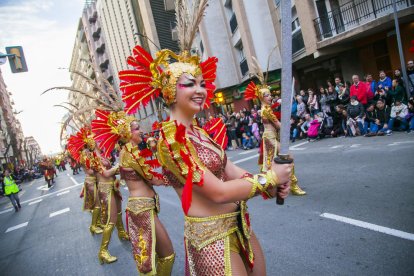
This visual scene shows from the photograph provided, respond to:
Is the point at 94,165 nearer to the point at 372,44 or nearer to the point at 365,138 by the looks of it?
the point at 365,138

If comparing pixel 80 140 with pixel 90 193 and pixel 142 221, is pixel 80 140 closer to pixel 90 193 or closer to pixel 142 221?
pixel 90 193

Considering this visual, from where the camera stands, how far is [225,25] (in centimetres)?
2455

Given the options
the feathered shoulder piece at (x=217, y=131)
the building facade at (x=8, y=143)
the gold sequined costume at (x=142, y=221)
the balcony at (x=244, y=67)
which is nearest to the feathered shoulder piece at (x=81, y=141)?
the gold sequined costume at (x=142, y=221)

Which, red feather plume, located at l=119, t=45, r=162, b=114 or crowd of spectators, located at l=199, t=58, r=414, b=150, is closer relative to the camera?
red feather plume, located at l=119, t=45, r=162, b=114

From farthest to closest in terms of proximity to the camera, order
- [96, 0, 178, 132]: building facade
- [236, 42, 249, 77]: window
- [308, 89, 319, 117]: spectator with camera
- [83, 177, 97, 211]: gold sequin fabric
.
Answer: [96, 0, 178, 132]: building facade, [236, 42, 249, 77]: window, [308, 89, 319, 117]: spectator with camera, [83, 177, 97, 211]: gold sequin fabric

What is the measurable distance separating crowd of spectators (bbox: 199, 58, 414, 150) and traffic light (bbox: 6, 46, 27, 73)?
38.7 ft

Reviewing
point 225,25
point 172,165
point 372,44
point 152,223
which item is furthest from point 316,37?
point 172,165

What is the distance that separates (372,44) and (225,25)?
12702 millimetres

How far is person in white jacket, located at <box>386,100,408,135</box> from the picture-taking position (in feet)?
29.5

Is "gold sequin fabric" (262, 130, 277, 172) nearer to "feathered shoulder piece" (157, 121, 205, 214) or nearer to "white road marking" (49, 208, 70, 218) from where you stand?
"feathered shoulder piece" (157, 121, 205, 214)

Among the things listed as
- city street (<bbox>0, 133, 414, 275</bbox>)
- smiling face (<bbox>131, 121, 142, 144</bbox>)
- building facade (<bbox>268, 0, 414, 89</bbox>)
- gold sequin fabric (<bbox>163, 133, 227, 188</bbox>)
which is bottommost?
city street (<bbox>0, 133, 414, 275</bbox>)

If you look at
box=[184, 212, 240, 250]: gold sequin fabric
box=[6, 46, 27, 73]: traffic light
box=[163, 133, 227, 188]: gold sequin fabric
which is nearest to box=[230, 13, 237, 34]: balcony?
box=[6, 46, 27, 73]: traffic light

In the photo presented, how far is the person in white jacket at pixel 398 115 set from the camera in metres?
9.00

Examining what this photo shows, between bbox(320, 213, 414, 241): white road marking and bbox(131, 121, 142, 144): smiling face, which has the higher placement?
bbox(131, 121, 142, 144): smiling face
